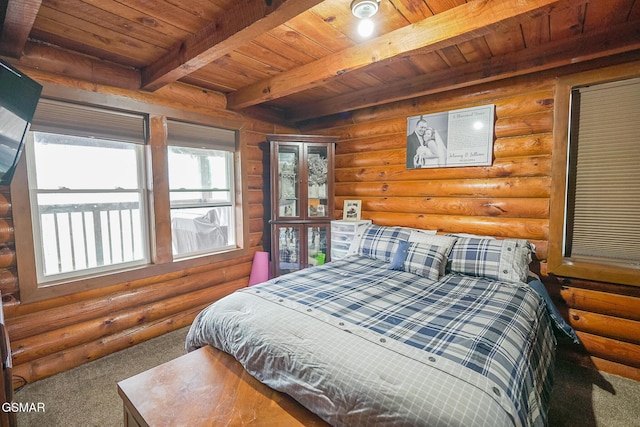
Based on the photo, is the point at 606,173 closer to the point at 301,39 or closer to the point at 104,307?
the point at 301,39

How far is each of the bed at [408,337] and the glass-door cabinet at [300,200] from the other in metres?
1.14

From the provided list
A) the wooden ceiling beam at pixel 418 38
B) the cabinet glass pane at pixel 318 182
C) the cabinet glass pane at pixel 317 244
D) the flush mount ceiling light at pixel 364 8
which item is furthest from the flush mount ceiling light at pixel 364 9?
the cabinet glass pane at pixel 317 244

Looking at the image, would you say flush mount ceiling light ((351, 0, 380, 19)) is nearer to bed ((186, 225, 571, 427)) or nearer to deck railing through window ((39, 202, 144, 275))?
bed ((186, 225, 571, 427))

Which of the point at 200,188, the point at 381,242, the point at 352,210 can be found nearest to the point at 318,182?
the point at 352,210

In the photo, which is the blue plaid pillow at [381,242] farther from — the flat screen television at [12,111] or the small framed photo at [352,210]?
the flat screen television at [12,111]

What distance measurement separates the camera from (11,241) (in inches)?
81.0

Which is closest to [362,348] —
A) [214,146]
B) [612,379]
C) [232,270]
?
[612,379]

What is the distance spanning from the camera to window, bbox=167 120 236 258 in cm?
299

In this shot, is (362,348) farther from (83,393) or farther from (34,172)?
(34,172)

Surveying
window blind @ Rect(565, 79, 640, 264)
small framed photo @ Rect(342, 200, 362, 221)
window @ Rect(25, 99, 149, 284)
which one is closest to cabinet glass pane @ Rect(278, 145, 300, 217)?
small framed photo @ Rect(342, 200, 362, 221)

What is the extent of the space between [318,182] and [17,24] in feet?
8.81

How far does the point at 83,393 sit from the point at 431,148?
11.4 feet

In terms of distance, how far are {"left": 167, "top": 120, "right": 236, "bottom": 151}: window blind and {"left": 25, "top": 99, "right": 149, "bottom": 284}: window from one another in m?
0.28

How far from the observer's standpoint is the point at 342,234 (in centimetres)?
351
